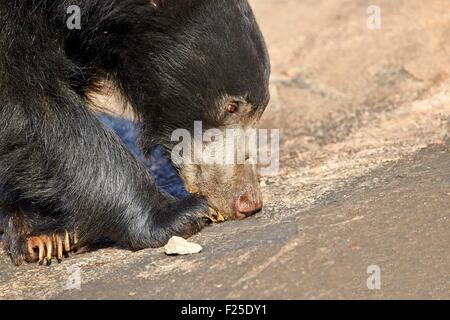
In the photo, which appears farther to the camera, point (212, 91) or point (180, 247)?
point (212, 91)

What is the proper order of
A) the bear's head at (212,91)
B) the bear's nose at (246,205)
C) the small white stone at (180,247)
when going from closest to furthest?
the small white stone at (180,247), the bear's head at (212,91), the bear's nose at (246,205)

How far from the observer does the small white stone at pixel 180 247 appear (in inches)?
193

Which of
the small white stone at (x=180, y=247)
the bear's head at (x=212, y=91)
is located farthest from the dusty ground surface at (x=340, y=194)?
the bear's head at (x=212, y=91)

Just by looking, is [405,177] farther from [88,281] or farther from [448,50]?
[448,50]

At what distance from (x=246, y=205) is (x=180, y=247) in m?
0.69

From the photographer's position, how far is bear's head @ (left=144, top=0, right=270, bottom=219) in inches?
212

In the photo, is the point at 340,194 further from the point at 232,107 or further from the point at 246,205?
the point at 232,107

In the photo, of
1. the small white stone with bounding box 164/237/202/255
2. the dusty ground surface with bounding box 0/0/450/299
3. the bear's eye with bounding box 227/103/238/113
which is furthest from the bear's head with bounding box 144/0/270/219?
the small white stone with bounding box 164/237/202/255

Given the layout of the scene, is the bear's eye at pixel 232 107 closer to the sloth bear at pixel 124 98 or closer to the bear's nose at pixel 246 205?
the sloth bear at pixel 124 98

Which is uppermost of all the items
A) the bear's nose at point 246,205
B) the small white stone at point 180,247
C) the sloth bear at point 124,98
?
the sloth bear at point 124,98

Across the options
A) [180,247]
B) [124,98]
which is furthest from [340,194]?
[124,98]

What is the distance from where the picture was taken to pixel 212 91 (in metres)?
5.45

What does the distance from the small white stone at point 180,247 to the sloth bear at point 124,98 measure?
169 mm

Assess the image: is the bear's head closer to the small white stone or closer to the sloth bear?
the sloth bear
